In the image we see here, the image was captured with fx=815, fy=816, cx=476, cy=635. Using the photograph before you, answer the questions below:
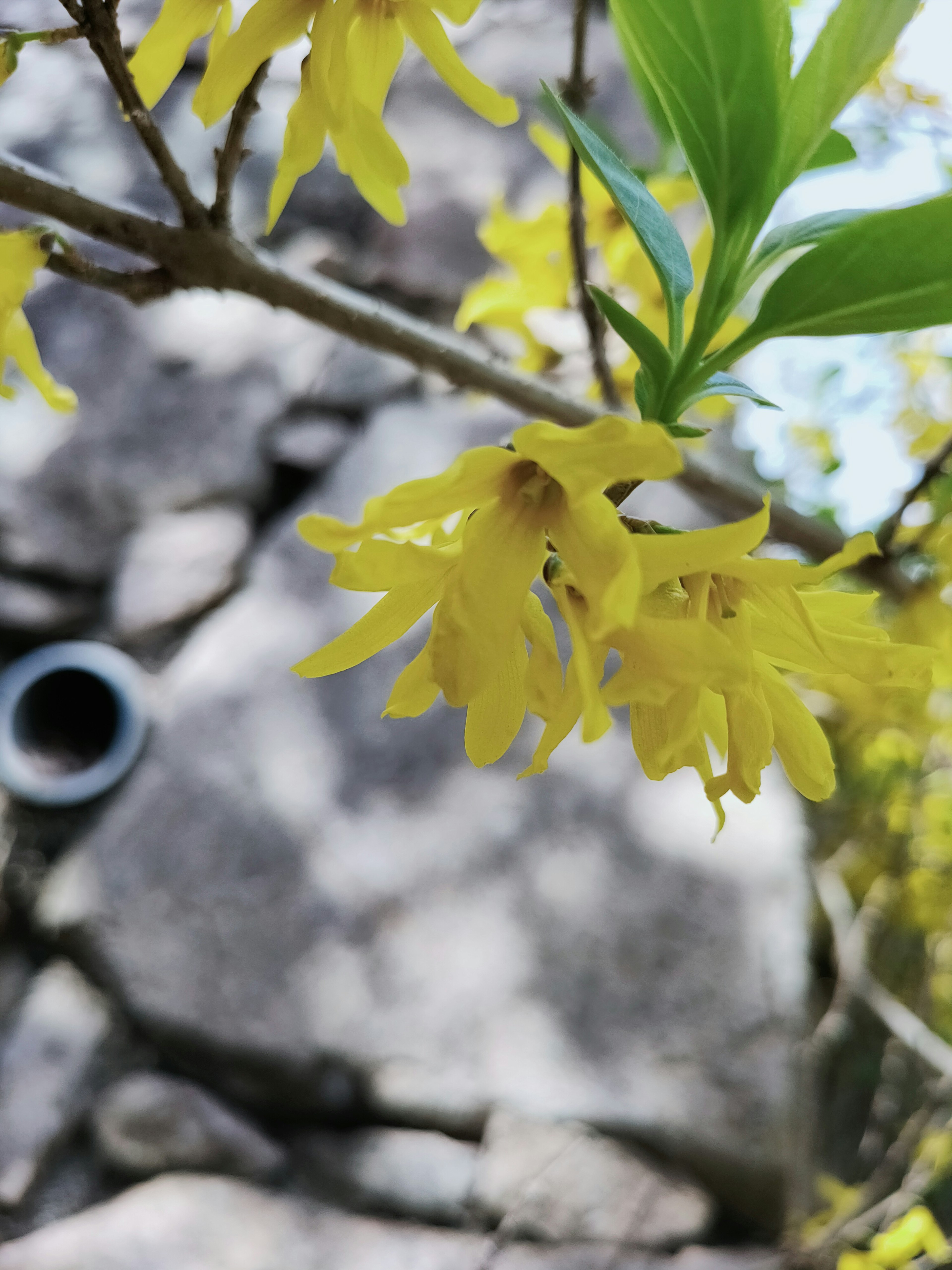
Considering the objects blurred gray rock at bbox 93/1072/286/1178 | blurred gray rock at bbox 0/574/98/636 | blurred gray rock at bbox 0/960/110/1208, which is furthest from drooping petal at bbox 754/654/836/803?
blurred gray rock at bbox 0/574/98/636

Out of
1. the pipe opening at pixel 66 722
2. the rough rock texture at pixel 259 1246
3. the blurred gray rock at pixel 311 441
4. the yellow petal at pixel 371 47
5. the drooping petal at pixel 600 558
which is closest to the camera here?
the drooping petal at pixel 600 558

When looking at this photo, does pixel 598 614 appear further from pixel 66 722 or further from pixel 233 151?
pixel 66 722

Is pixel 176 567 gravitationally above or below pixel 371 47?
below

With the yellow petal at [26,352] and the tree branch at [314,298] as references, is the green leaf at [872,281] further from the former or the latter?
the yellow petal at [26,352]

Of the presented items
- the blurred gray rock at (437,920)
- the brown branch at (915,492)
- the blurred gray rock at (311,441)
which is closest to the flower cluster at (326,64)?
the brown branch at (915,492)

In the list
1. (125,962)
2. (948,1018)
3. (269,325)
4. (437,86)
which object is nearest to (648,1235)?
(948,1018)

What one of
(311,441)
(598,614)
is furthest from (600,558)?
(311,441)

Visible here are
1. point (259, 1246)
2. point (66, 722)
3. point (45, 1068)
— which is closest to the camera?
point (259, 1246)
